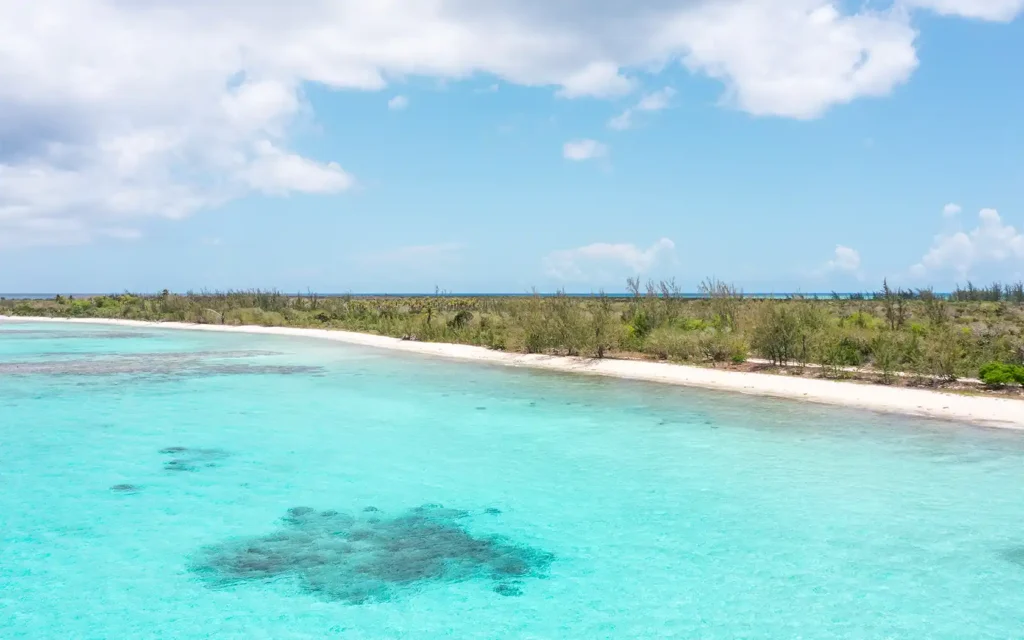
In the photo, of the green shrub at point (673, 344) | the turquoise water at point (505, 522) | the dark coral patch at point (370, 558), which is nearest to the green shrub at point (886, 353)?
the turquoise water at point (505, 522)

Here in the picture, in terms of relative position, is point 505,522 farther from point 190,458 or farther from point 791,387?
point 791,387

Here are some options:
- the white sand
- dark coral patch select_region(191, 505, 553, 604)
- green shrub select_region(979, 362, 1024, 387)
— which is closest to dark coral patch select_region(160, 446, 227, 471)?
dark coral patch select_region(191, 505, 553, 604)

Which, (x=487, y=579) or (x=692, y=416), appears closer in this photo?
(x=487, y=579)

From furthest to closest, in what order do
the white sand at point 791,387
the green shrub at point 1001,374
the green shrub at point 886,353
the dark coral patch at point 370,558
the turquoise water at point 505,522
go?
the green shrub at point 886,353, the green shrub at point 1001,374, the white sand at point 791,387, the dark coral patch at point 370,558, the turquoise water at point 505,522

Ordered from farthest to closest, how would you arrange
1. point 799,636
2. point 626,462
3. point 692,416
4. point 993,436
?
point 692,416 < point 993,436 < point 626,462 < point 799,636

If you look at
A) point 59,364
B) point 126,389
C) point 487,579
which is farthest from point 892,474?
point 59,364

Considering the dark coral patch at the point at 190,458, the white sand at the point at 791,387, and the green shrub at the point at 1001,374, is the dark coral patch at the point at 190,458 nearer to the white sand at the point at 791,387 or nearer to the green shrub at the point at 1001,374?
the white sand at the point at 791,387

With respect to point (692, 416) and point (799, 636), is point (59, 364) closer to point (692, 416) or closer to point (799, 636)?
point (692, 416)

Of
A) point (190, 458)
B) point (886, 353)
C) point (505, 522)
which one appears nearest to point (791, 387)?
point (886, 353)
